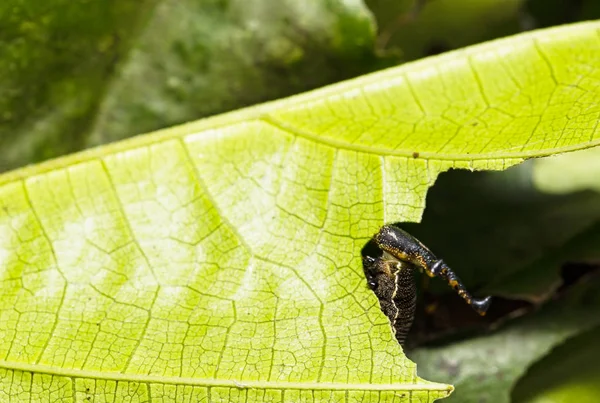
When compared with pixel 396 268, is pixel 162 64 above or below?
above

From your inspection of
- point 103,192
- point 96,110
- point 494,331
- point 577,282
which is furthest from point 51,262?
point 577,282

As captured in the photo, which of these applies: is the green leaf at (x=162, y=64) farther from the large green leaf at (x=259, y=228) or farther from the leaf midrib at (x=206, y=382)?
the leaf midrib at (x=206, y=382)

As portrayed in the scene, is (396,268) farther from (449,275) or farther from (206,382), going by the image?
(206,382)

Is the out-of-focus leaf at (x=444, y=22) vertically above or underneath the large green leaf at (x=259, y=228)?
above

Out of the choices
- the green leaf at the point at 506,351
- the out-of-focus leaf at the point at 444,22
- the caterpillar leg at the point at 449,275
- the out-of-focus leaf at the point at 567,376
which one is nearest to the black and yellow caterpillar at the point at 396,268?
the caterpillar leg at the point at 449,275

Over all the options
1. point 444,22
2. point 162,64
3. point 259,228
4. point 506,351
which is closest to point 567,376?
point 506,351

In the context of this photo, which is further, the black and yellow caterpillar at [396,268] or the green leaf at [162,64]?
the green leaf at [162,64]

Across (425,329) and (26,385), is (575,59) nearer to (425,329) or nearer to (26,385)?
(425,329)

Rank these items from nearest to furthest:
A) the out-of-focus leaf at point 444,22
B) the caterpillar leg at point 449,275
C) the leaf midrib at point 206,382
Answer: the leaf midrib at point 206,382
the caterpillar leg at point 449,275
the out-of-focus leaf at point 444,22
